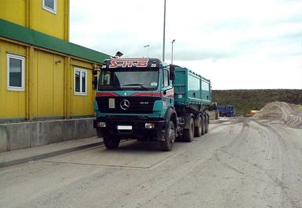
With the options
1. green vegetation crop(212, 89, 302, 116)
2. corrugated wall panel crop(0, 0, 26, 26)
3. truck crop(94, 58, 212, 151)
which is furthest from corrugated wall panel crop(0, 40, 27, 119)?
green vegetation crop(212, 89, 302, 116)

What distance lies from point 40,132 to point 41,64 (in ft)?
8.67

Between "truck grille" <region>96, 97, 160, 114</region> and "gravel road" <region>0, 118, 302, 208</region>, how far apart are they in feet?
4.62

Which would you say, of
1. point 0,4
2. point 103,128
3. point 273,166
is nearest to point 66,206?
point 273,166

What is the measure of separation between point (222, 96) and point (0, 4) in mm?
90065

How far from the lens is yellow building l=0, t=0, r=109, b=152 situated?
1256 cm

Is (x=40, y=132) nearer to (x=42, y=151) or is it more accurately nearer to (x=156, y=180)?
(x=42, y=151)

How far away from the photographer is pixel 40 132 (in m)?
13.6

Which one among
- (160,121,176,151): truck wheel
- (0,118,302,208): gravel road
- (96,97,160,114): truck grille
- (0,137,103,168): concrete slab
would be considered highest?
(96,97,160,114): truck grille

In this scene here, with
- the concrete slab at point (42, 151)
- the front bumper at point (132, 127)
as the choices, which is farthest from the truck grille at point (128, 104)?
the concrete slab at point (42, 151)

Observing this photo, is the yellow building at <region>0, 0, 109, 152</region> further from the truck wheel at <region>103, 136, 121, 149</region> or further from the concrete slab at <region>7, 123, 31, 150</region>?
the truck wheel at <region>103, 136, 121, 149</region>

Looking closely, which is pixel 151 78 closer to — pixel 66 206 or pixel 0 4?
pixel 0 4

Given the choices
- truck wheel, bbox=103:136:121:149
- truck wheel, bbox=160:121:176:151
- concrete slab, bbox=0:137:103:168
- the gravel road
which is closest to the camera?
the gravel road

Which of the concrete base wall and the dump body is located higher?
the dump body

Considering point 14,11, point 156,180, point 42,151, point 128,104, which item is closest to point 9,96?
point 42,151
